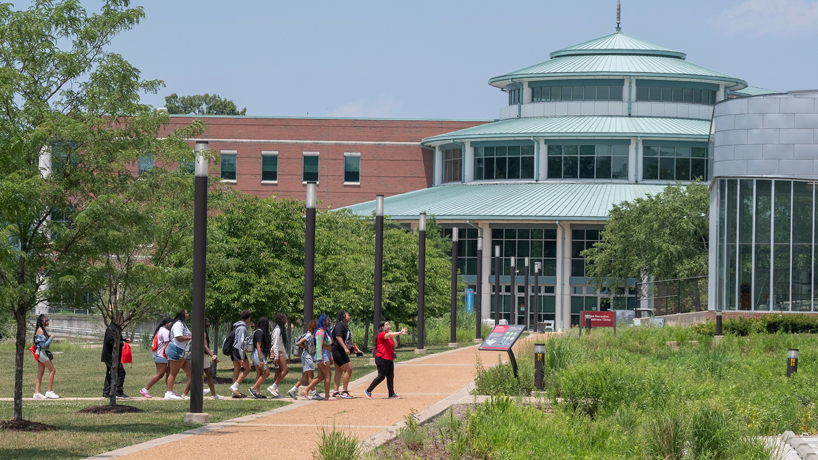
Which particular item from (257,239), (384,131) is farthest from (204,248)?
(384,131)

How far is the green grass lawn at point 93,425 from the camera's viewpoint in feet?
39.0

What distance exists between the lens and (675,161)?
66.9 meters

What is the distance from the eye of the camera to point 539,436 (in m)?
11.5

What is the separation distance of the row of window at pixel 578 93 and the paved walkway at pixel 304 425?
165 feet

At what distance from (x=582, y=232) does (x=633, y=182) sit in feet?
18.4

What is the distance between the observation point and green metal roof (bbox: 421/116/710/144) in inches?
2589

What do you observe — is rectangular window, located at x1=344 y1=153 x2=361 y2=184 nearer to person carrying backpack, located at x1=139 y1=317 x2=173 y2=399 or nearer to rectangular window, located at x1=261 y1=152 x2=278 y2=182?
rectangular window, located at x1=261 y1=152 x2=278 y2=182

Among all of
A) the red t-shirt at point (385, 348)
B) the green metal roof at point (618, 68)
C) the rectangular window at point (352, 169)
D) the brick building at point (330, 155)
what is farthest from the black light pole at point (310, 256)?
the rectangular window at point (352, 169)

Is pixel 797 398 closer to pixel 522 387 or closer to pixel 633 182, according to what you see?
pixel 522 387

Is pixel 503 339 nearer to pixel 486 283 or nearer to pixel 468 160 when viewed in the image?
pixel 486 283

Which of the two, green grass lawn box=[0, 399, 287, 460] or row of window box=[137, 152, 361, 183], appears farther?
row of window box=[137, 152, 361, 183]

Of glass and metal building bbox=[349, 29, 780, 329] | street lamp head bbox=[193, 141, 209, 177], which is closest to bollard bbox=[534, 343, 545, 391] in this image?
street lamp head bbox=[193, 141, 209, 177]

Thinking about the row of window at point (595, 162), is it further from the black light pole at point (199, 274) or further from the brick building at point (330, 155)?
the black light pole at point (199, 274)

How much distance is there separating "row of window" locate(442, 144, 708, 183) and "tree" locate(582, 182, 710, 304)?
12.6 metres
